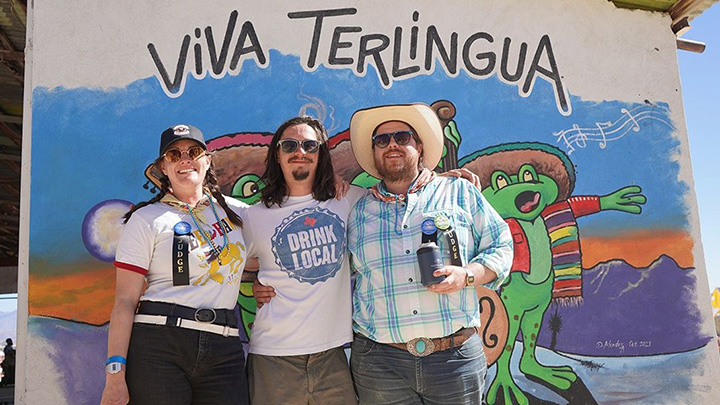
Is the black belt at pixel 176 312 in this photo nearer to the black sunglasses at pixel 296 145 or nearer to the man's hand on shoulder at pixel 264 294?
the man's hand on shoulder at pixel 264 294

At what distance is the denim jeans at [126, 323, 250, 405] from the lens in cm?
250

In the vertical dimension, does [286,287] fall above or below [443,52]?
below

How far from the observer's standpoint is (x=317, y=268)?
290 cm

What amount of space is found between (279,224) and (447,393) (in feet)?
3.85

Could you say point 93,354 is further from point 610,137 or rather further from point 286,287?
point 610,137

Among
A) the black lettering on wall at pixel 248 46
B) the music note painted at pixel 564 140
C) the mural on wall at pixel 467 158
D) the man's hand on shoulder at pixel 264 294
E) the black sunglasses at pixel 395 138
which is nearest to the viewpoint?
the man's hand on shoulder at pixel 264 294

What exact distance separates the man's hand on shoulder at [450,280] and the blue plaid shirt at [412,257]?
0.10 meters

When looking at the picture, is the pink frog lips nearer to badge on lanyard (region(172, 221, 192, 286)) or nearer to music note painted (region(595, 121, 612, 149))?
music note painted (region(595, 121, 612, 149))

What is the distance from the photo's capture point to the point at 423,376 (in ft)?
8.75

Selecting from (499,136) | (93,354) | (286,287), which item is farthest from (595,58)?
(93,354)

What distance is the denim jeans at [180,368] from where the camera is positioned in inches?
98.4

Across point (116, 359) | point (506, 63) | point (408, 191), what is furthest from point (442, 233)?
point (506, 63)

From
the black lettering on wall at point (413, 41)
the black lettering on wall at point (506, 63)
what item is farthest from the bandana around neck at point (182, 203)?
the black lettering on wall at point (506, 63)
